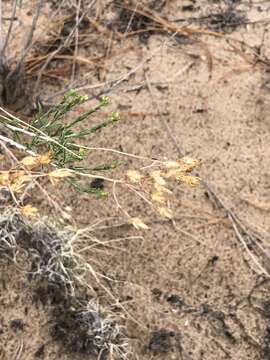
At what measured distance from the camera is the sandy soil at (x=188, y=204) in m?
1.97

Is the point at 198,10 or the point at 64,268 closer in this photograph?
the point at 64,268

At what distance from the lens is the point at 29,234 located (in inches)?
83.2

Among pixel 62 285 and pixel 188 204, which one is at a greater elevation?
pixel 188 204

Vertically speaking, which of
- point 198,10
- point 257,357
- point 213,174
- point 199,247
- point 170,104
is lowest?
point 257,357

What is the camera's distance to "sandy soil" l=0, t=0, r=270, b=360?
6.47 feet

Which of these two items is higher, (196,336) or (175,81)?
(175,81)

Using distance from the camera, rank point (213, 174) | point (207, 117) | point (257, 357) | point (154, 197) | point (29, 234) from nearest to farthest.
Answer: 1. point (154, 197)
2. point (257, 357)
3. point (29, 234)
4. point (213, 174)
5. point (207, 117)

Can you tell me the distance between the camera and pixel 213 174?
7.70ft

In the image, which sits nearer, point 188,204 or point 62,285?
point 62,285

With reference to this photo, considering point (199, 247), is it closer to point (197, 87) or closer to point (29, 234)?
point (29, 234)

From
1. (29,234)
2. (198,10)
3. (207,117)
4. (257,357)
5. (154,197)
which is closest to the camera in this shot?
(154,197)

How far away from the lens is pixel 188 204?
227cm

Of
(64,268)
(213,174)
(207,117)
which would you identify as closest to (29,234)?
(64,268)

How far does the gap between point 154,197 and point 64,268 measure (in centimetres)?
81
